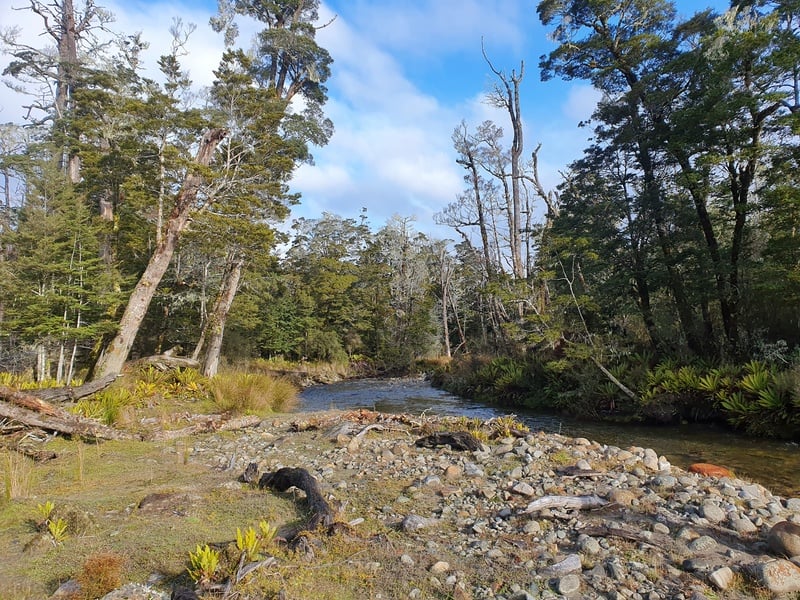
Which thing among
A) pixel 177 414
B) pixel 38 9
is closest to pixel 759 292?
pixel 177 414

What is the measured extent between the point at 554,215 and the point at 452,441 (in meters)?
15.5

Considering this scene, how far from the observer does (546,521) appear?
374 centimetres

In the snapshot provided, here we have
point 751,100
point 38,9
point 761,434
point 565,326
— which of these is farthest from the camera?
point 38,9

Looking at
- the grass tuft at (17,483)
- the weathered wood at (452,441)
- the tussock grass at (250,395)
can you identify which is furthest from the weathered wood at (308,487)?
the tussock grass at (250,395)

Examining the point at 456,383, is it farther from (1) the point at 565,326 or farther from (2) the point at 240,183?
(2) the point at 240,183

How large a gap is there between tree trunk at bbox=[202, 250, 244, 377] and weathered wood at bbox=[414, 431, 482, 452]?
8582 mm

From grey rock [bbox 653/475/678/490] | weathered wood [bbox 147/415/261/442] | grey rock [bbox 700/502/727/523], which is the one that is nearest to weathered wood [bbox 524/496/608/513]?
grey rock [bbox 700/502/727/523]

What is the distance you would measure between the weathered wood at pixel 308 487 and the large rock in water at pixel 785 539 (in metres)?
3.05

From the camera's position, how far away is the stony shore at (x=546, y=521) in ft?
9.13

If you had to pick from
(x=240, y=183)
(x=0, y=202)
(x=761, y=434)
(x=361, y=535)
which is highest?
(x=0, y=202)

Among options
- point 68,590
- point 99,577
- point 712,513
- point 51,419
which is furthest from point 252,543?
point 51,419

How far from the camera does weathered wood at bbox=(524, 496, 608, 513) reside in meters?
3.96

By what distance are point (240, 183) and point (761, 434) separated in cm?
1345

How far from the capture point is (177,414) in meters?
8.97
